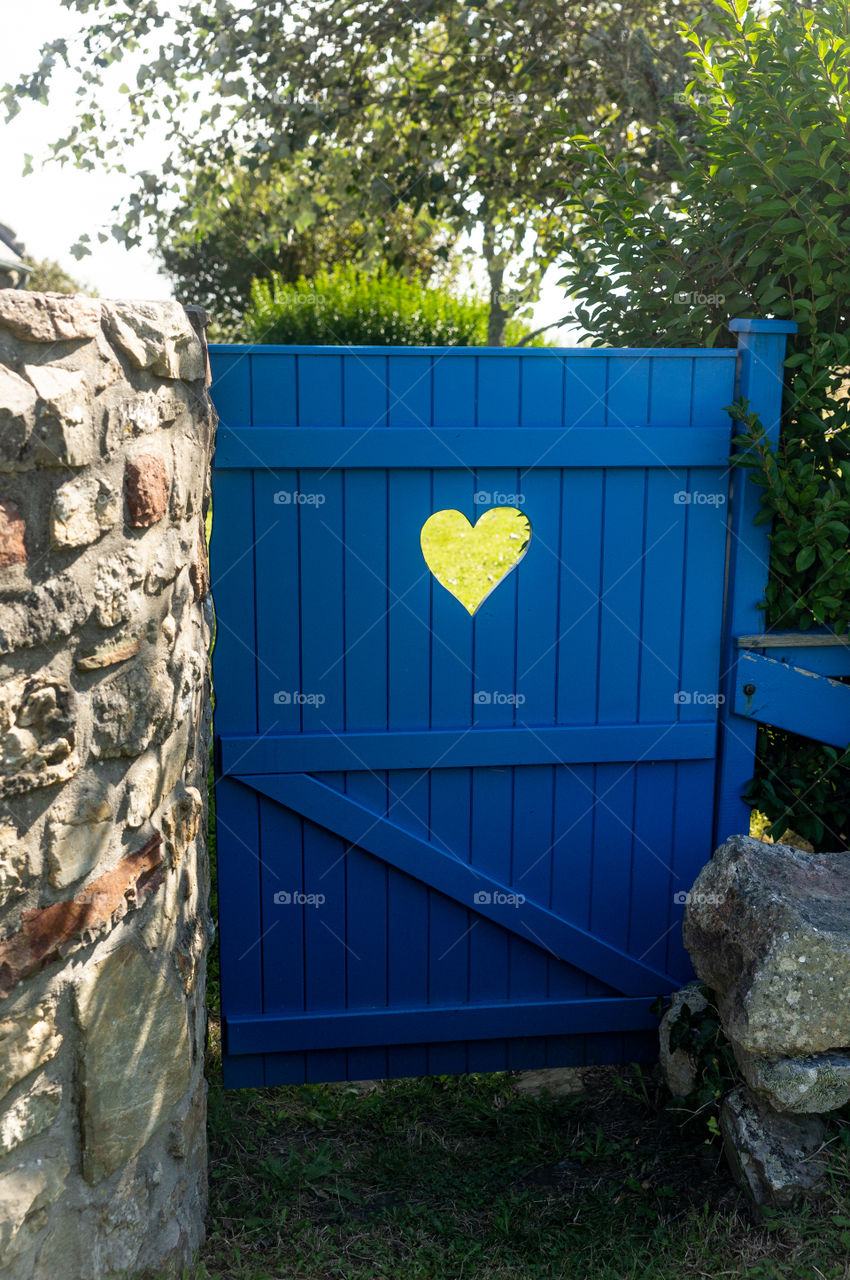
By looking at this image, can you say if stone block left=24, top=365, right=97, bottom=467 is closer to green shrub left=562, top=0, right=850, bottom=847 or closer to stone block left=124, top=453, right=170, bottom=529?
stone block left=124, top=453, right=170, bottom=529

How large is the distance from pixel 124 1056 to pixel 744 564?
218cm

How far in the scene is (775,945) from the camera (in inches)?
99.5

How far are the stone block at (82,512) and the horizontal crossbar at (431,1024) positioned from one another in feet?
6.15

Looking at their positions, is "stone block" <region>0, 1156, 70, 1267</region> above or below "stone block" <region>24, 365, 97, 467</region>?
below

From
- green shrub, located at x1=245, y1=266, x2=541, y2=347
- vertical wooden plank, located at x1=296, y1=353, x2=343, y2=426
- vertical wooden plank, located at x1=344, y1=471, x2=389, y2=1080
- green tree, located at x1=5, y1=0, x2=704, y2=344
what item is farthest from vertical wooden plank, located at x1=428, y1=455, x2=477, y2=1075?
green shrub, located at x1=245, y1=266, x2=541, y2=347

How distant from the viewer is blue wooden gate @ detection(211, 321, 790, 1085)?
9.77ft

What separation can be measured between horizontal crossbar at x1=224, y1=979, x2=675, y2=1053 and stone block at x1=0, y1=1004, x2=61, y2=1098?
142cm

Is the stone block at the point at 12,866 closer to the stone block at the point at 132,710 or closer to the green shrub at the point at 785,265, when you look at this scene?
the stone block at the point at 132,710

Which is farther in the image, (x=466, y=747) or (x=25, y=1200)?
(x=466, y=747)

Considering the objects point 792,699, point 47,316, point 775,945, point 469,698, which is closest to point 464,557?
point 469,698

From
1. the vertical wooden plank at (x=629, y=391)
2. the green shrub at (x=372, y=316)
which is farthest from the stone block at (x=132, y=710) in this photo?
the green shrub at (x=372, y=316)

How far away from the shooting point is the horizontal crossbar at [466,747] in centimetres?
303

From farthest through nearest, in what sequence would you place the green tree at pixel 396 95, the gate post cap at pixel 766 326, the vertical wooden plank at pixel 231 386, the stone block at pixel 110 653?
the green tree at pixel 396 95 → the gate post cap at pixel 766 326 → the vertical wooden plank at pixel 231 386 → the stone block at pixel 110 653

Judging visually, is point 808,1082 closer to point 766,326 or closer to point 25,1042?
point 25,1042
